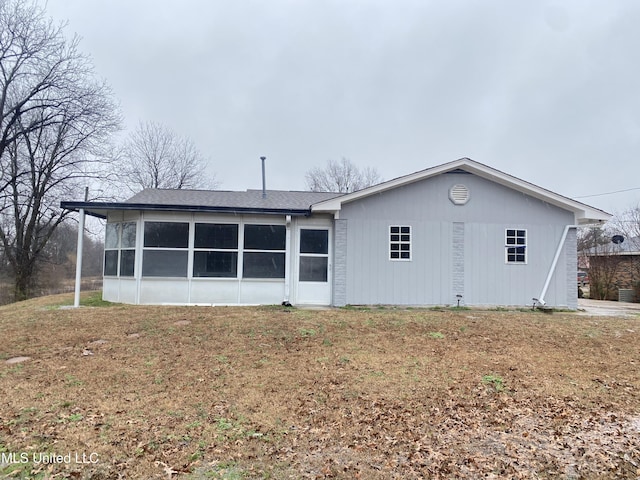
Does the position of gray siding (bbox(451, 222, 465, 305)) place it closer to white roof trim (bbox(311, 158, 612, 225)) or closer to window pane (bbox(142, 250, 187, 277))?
white roof trim (bbox(311, 158, 612, 225))

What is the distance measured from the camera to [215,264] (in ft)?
34.8

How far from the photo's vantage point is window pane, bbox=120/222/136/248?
1070 centimetres

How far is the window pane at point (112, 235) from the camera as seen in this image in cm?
1122

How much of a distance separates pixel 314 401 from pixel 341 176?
35836mm

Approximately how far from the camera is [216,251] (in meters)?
10.6

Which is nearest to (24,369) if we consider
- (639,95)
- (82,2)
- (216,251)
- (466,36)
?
(216,251)

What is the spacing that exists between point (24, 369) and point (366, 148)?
3206cm

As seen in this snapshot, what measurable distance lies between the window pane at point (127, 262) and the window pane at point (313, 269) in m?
4.50

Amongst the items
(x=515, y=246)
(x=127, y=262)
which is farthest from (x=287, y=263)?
(x=515, y=246)

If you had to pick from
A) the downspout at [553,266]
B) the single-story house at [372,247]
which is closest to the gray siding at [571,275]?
the single-story house at [372,247]

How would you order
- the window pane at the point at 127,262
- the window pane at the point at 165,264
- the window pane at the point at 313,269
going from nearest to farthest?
the window pane at the point at 165,264 < the window pane at the point at 127,262 < the window pane at the point at 313,269

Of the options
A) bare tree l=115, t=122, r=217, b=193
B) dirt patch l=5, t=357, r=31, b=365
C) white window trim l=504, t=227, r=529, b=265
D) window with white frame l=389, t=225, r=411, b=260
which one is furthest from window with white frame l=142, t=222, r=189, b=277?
bare tree l=115, t=122, r=217, b=193

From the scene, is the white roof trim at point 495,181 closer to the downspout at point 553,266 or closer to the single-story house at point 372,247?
the single-story house at point 372,247

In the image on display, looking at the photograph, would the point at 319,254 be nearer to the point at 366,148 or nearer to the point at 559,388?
the point at 559,388
